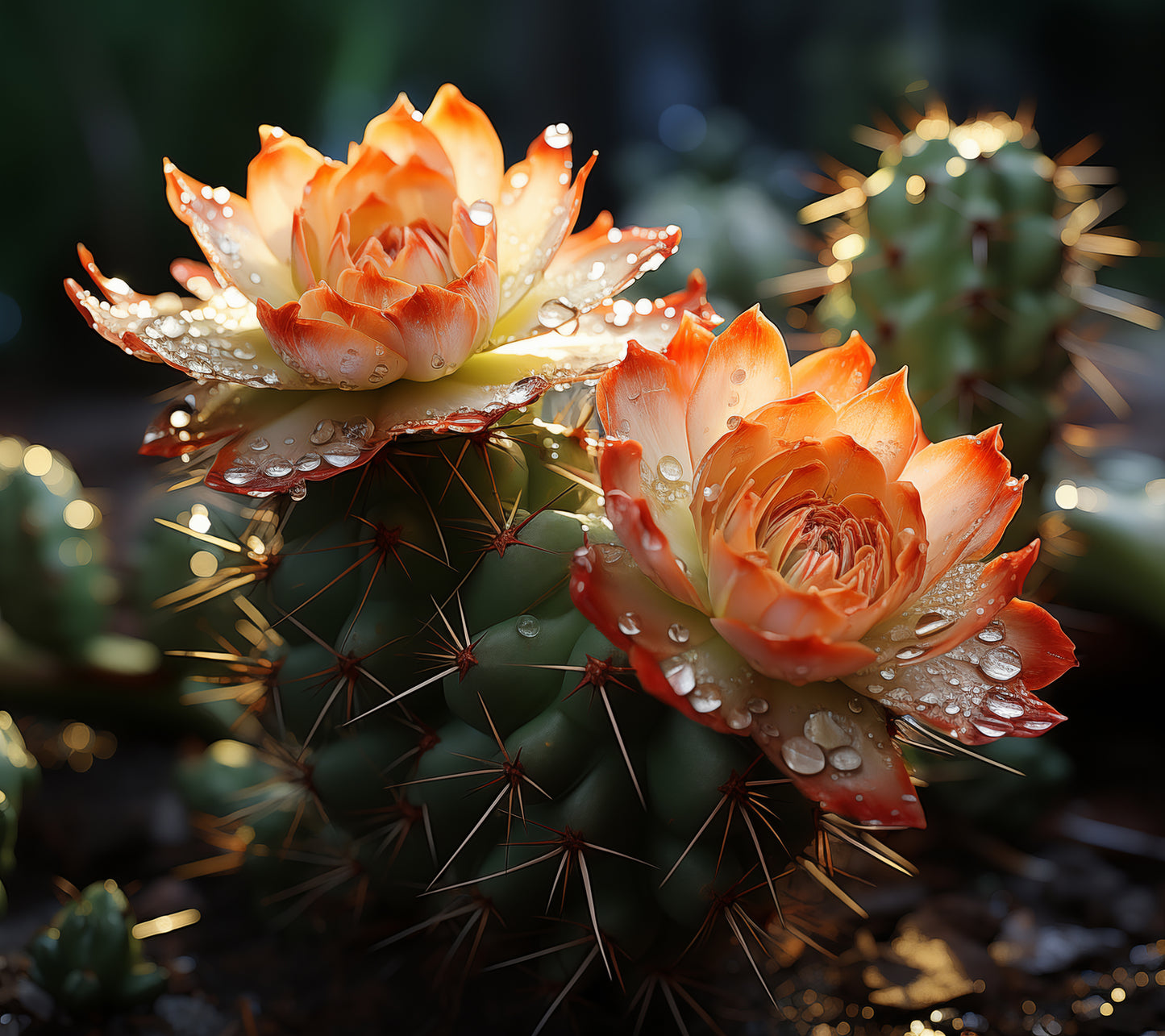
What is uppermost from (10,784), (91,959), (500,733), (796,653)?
(796,653)

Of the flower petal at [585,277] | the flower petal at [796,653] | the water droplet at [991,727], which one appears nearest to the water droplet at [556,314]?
the flower petal at [585,277]

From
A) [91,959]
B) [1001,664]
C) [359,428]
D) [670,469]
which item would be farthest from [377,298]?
[91,959]

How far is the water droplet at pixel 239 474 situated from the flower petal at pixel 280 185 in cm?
15

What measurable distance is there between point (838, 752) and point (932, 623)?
0.27 feet

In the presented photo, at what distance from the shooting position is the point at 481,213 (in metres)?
0.57

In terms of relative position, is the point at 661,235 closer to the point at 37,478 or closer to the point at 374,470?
the point at 374,470

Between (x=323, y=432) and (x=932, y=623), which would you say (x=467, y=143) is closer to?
(x=323, y=432)

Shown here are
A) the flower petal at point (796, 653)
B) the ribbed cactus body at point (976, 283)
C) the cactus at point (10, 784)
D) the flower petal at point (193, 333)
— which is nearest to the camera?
the flower petal at point (796, 653)

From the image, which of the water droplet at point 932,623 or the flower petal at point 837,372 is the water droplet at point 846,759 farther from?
the flower petal at point 837,372

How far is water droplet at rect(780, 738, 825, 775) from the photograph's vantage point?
46 cm

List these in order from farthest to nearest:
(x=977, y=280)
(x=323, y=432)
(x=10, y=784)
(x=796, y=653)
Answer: (x=977, y=280)
(x=10, y=784)
(x=323, y=432)
(x=796, y=653)

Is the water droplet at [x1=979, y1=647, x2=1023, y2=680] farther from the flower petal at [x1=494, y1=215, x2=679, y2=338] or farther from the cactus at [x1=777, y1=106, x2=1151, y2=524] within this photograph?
the cactus at [x1=777, y1=106, x2=1151, y2=524]

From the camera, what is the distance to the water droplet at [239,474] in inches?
20.1

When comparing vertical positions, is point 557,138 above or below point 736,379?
above
